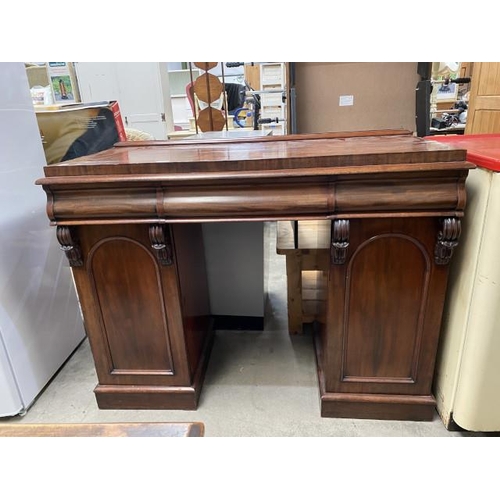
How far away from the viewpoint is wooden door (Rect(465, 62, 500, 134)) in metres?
3.26

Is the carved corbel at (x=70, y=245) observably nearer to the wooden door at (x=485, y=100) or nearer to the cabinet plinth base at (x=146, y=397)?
the cabinet plinth base at (x=146, y=397)

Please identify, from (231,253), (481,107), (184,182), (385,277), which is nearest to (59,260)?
(231,253)

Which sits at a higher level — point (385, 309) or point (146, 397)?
point (385, 309)

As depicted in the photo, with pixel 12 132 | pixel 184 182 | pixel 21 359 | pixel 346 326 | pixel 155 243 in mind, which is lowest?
pixel 21 359

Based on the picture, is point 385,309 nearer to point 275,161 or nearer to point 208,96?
point 275,161

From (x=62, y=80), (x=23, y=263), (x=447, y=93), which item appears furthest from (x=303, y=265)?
(x=447, y=93)

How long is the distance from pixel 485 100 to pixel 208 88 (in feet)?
8.25

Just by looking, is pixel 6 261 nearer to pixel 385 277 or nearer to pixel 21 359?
pixel 21 359

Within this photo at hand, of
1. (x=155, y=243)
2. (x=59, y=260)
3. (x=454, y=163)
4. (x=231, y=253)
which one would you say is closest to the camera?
(x=454, y=163)

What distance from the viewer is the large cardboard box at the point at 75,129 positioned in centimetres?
195

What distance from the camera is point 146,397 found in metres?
1.51

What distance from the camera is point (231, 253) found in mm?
1971

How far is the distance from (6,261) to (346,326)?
52.5 inches

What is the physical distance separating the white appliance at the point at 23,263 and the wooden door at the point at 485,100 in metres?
3.50
